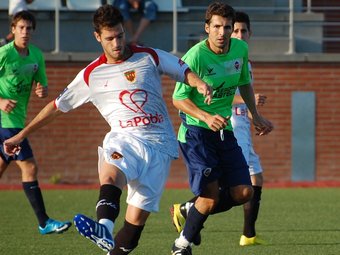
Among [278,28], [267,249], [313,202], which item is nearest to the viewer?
[267,249]

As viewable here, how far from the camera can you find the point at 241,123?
9.79 metres

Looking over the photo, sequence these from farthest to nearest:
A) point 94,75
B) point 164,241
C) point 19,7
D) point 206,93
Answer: point 19,7
point 164,241
point 94,75
point 206,93

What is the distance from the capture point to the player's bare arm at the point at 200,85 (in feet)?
22.1

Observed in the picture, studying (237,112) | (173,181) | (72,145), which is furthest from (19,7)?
(237,112)

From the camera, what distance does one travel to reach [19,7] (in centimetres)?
1652

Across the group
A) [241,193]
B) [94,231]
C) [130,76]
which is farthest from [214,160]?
[94,231]

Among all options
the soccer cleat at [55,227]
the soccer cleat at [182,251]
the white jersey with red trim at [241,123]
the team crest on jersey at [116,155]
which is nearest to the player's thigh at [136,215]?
the team crest on jersey at [116,155]

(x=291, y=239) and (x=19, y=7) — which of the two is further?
(x=19, y=7)

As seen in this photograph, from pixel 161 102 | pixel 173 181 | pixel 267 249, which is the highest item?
pixel 161 102

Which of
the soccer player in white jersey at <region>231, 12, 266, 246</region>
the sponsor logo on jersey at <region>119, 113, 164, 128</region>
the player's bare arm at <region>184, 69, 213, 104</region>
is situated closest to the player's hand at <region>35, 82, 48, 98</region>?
the soccer player in white jersey at <region>231, 12, 266, 246</region>

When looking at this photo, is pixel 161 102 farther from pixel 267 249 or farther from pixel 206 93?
pixel 267 249

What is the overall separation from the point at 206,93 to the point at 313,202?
23.9 ft

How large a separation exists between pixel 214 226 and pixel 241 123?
5.83 feet

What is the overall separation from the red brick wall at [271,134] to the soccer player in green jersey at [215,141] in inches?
334
